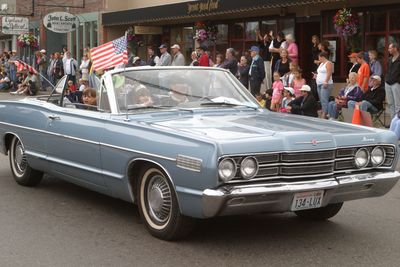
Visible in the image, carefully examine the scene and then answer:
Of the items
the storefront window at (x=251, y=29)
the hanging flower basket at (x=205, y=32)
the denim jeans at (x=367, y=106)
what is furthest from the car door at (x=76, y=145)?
the hanging flower basket at (x=205, y=32)

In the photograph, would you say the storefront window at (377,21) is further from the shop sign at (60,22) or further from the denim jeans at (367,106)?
the shop sign at (60,22)

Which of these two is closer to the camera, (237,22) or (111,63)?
(111,63)

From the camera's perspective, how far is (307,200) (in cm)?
482

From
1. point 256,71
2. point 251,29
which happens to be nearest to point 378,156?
point 256,71

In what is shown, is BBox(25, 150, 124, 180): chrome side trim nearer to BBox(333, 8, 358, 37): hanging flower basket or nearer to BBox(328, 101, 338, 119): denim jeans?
BBox(328, 101, 338, 119): denim jeans

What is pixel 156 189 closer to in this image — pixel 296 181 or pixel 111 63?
pixel 296 181

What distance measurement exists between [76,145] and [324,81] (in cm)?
879

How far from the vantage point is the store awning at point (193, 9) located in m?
15.9

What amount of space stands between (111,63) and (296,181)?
11.4 feet

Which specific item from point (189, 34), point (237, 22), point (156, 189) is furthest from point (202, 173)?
point (189, 34)

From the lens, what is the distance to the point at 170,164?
190 inches

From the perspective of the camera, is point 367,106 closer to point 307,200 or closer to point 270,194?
point 307,200

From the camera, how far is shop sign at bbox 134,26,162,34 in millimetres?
24127

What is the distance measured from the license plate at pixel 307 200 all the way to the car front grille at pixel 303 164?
14cm
